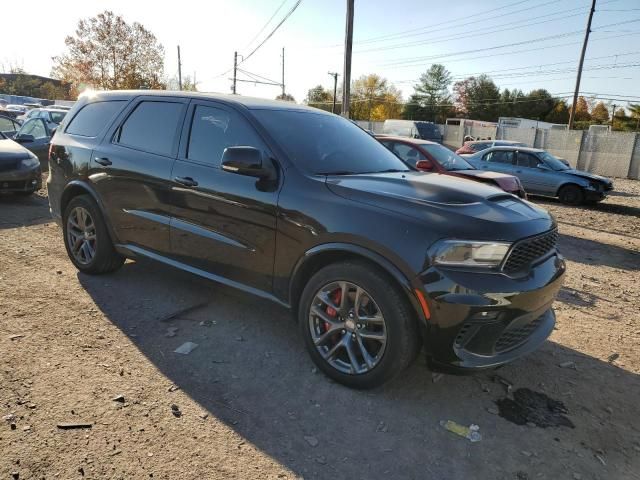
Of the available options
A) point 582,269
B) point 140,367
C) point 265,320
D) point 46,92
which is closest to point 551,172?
point 582,269

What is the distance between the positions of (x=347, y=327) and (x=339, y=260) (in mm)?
438

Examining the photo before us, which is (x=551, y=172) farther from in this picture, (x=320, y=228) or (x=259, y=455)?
(x=259, y=455)

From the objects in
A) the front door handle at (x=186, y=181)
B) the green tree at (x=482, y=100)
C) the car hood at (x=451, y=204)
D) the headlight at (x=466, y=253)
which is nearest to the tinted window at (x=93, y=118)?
the front door handle at (x=186, y=181)

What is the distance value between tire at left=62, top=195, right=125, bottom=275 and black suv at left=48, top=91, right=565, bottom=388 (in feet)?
0.12

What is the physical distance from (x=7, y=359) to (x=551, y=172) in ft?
45.3

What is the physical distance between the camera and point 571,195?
13.4 meters

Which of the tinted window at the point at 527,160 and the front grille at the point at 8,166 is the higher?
the tinted window at the point at 527,160

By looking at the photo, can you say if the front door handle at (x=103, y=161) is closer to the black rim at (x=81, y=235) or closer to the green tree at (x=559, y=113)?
the black rim at (x=81, y=235)

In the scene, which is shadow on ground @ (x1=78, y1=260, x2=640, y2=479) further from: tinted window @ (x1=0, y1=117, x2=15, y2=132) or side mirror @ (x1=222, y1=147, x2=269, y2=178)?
tinted window @ (x1=0, y1=117, x2=15, y2=132)

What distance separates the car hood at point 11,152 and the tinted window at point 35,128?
3257 millimetres

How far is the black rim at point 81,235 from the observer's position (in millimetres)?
4781

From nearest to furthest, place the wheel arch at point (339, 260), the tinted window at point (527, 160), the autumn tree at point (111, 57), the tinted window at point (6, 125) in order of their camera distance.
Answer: the wheel arch at point (339, 260) → the tinted window at point (6, 125) → the tinted window at point (527, 160) → the autumn tree at point (111, 57)

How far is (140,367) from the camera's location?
129 inches

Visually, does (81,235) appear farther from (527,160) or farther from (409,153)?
(527,160)
